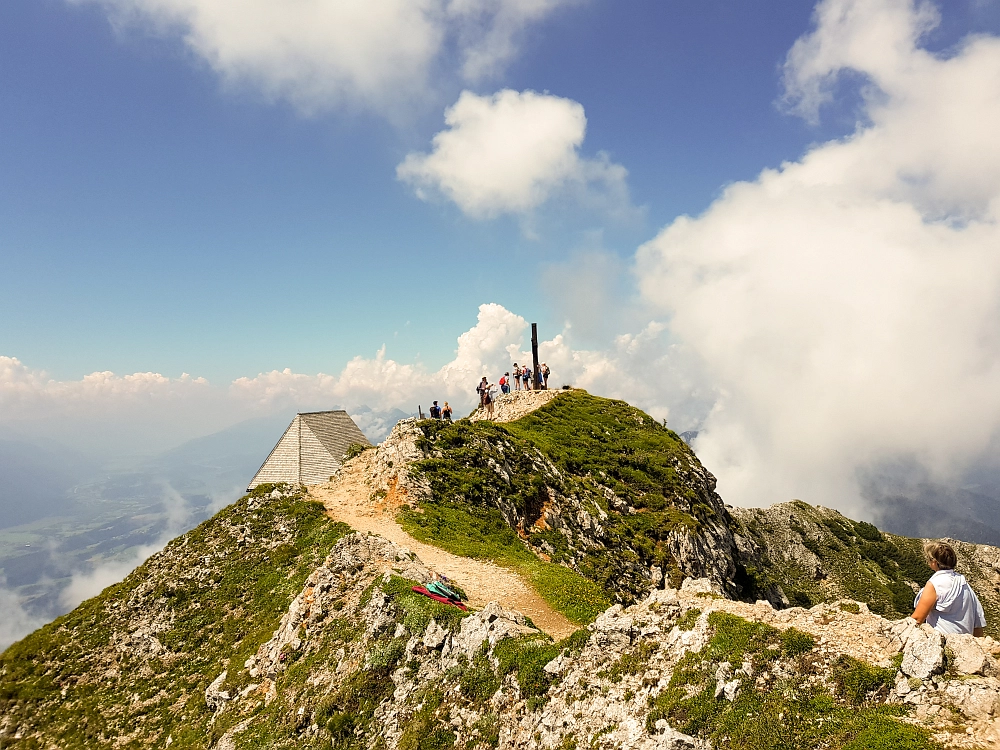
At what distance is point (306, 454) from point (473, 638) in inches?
1146

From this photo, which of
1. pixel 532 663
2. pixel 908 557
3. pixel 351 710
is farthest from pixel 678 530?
pixel 908 557

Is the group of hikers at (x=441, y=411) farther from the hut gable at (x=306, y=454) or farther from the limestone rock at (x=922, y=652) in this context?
the limestone rock at (x=922, y=652)

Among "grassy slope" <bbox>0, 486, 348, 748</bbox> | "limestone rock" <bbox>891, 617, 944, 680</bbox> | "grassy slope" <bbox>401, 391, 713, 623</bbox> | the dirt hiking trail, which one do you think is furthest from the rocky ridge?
"grassy slope" <bbox>401, 391, 713, 623</bbox>

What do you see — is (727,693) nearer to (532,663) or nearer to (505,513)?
(532,663)

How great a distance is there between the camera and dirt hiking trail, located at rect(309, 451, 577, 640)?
75.8 feet

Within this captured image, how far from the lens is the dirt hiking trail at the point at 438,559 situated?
2309 cm

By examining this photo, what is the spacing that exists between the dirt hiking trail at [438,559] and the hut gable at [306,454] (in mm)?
2340

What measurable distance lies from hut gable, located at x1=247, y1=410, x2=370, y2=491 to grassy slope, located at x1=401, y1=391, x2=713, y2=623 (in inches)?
370

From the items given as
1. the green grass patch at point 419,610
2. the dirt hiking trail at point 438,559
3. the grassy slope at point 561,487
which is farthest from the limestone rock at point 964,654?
the grassy slope at point 561,487

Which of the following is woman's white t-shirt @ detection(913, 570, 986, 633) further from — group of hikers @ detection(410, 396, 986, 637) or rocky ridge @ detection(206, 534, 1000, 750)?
rocky ridge @ detection(206, 534, 1000, 750)

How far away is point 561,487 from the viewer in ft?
135

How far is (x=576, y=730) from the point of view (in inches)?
533

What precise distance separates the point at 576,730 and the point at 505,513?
2151 centimetres

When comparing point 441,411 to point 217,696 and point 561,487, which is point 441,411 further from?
point 217,696
